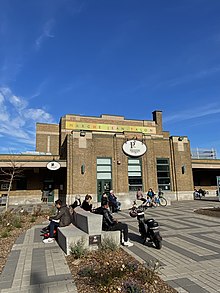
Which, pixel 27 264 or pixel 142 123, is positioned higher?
pixel 142 123

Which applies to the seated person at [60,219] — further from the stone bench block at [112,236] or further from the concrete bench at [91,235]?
the stone bench block at [112,236]

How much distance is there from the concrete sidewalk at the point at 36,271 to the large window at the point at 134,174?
1778 centimetres

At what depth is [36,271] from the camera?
4.97 metres

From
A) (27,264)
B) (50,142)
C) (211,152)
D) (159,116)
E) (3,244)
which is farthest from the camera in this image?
(159,116)

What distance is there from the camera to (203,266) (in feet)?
16.8

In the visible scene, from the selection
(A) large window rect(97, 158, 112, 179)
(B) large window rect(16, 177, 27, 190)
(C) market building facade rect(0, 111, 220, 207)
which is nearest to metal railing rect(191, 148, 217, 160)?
(C) market building facade rect(0, 111, 220, 207)

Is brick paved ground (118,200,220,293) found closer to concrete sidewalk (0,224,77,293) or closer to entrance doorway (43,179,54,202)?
concrete sidewalk (0,224,77,293)

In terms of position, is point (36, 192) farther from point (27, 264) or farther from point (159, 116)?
point (159, 116)

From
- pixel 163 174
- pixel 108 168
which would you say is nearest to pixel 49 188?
pixel 108 168

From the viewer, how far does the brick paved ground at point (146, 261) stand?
164 inches

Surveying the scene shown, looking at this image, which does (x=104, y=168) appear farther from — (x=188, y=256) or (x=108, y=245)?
(x=188, y=256)

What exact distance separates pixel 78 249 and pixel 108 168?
18645mm

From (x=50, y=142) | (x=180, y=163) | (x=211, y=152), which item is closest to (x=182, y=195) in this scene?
(x=180, y=163)

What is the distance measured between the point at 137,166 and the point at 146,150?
6.83 feet
